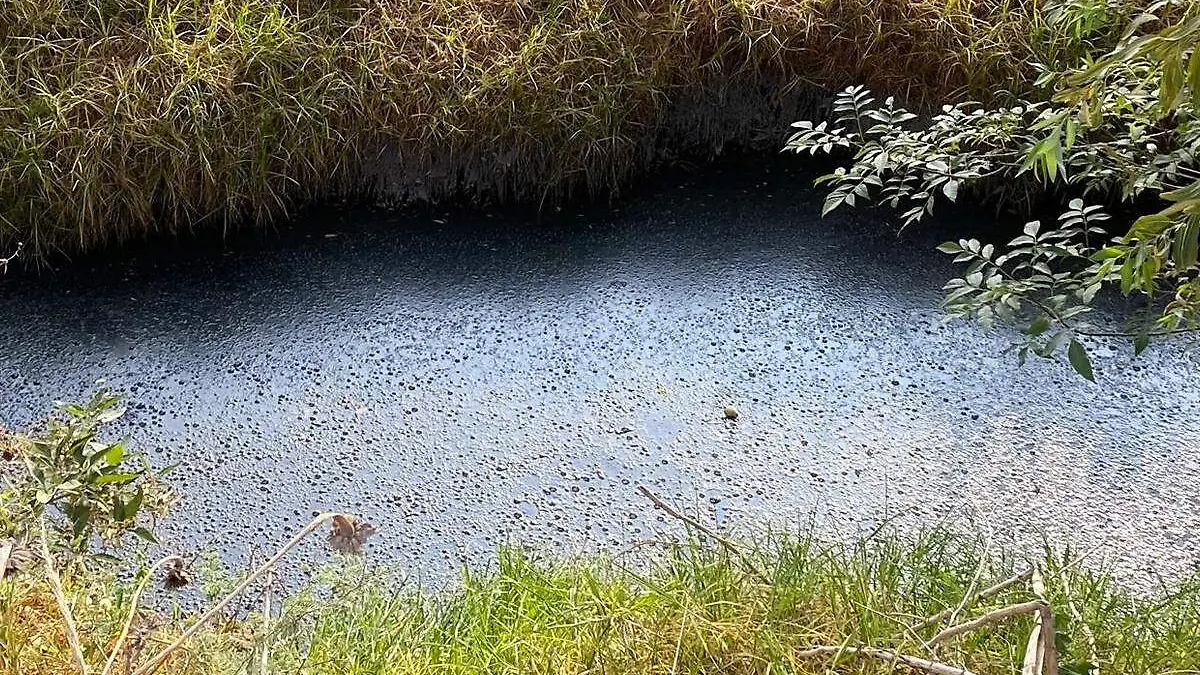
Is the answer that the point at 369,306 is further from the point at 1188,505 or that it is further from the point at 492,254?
the point at 1188,505

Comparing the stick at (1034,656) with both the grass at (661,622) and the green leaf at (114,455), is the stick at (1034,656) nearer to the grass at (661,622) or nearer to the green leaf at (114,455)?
the grass at (661,622)

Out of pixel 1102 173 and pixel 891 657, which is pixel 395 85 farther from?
pixel 891 657

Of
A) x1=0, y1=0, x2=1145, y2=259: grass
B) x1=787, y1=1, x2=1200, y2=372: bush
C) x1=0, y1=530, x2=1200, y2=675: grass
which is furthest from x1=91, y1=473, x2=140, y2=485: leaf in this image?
x1=787, y1=1, x2=1200, y2=372: bush

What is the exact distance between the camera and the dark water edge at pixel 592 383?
215 centimetres

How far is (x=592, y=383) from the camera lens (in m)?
2.50

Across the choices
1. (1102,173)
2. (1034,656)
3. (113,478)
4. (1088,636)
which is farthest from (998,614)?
(113,478)

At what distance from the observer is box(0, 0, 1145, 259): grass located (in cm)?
280

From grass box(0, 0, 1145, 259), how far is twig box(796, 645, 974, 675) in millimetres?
2024

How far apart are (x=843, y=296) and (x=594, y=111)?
90 centimetres

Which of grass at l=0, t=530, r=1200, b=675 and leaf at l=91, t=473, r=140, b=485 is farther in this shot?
leaf at l=91, t=473, r=140, b=485

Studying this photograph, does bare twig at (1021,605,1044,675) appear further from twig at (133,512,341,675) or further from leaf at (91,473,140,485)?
leaf at (91,473,140,485)

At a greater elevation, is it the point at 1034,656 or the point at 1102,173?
the point at 1102,173

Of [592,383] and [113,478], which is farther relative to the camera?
[592,383]

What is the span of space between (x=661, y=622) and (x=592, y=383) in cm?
112
